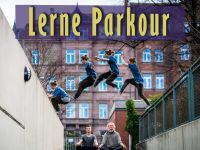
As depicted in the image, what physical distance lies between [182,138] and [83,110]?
253 ft

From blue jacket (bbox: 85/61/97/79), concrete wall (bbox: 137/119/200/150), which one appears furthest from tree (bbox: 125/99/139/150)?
concrete wall (bbox: 137/119/200/150)

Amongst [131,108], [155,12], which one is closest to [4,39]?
[155,12]

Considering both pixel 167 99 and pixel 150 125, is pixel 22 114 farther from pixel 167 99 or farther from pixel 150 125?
pixel 150 125

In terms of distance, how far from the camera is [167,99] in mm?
19812

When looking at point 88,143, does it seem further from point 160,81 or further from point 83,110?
point 83,110

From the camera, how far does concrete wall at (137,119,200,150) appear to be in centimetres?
1304

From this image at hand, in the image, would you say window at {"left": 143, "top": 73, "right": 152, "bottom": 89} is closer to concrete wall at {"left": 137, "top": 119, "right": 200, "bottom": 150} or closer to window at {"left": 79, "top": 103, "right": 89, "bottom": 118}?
window at {"left": 79, "top": 103, "right": 89, "bottom": 118}

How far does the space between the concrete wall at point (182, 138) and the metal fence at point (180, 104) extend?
0.18m

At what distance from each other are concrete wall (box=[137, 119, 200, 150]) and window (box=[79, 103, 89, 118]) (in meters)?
69.0

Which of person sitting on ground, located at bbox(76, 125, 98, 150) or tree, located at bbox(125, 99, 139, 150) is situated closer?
person sitting on ground, located at bbox(76, 125, 98, 150)

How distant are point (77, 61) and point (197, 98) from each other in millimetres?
75396

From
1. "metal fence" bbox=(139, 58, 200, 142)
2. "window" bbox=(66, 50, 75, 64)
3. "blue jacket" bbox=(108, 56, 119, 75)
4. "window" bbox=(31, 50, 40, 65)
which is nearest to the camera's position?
"metal fence" bbox=(139, 58, 200, 142)

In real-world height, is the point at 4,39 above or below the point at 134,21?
below

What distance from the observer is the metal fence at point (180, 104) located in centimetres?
1404
